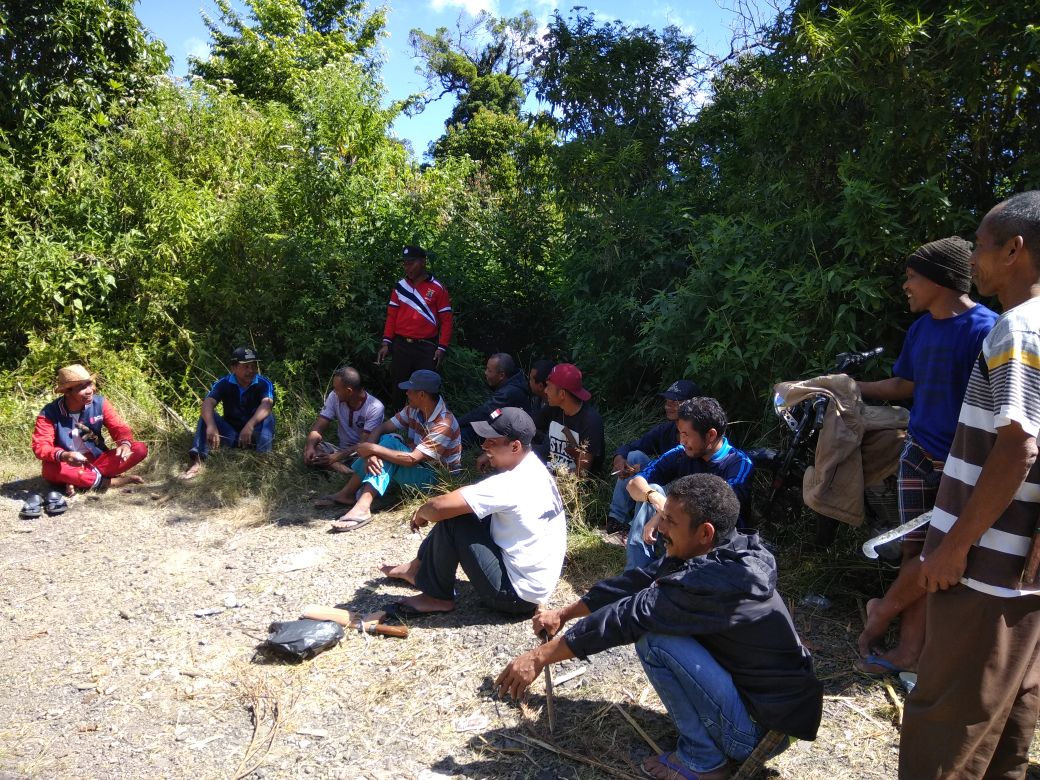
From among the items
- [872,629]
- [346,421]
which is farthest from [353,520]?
[872,629]

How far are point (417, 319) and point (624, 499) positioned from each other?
10.9 ft

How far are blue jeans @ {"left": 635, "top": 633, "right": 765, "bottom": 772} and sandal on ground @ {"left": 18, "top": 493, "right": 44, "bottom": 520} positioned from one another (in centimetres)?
521

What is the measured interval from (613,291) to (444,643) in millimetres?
4344

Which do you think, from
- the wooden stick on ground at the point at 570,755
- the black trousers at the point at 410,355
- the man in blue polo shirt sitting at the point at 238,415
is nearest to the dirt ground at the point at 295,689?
the wooden stick on ground at the point at 570,755

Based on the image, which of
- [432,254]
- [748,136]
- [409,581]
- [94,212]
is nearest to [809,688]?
[409,581]

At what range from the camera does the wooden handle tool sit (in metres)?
4.06

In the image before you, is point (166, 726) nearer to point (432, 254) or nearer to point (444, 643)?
point (444, 643)

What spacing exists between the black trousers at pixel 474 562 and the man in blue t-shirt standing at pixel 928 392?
5.49ft

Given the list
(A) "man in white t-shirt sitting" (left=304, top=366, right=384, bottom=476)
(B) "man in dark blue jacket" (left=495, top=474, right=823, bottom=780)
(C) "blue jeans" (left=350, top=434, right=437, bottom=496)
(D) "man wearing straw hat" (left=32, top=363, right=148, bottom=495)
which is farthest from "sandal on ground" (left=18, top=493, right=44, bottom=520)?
(B) "man in dark blue jacket" (left=495, top=474, right=823, bottom=780)

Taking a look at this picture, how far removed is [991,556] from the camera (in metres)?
2.18

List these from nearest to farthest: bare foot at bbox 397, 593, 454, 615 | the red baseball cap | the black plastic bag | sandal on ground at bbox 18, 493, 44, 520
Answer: the black plastic bag, bare foot at bbox 397, 593, 454, 615, the red baseball cap, sandal on ground at bbox 18, 493, 44, 520

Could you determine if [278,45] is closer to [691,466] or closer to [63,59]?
[63,59]

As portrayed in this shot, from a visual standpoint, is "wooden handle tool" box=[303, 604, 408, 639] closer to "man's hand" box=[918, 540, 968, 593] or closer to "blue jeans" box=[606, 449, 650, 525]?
"blue jeans" box=[606, 449, 650, 525]

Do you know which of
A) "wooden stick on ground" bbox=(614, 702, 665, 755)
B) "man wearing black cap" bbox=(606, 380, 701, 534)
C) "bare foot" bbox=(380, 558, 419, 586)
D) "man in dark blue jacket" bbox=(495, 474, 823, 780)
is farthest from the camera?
"man wearing black cap" bbox=(606, 380, 701, 534)
